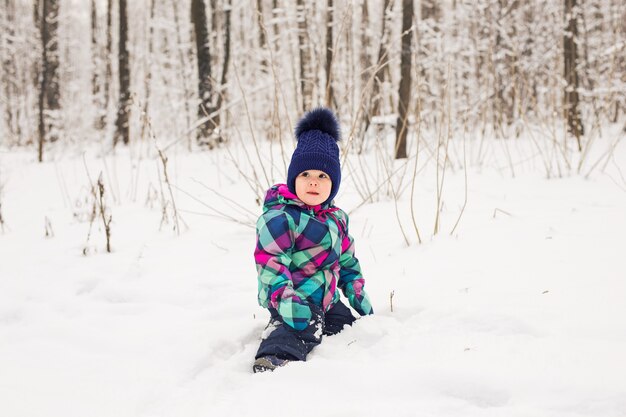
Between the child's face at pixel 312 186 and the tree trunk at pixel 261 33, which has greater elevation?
the tree trunk at pixel 261 33

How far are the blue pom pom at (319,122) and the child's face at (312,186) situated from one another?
181 millimetres

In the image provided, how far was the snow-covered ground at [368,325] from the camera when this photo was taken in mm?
1163

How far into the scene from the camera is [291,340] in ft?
4.59

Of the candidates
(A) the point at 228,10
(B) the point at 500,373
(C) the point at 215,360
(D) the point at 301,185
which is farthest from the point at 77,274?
(A) the point at 228,10

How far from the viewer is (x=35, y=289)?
2117mm

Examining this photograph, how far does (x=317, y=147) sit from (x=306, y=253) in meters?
0.37

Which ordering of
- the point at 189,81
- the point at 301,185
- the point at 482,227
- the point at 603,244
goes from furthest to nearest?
the point at 189,81 < the point at 482,227 < the point at 603,244 < the point at 301,185

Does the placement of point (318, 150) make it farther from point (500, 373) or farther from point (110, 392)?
point (110, 392)

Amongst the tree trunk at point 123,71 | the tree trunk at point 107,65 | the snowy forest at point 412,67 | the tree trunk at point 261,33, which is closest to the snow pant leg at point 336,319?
the tree trunk at point 261,33

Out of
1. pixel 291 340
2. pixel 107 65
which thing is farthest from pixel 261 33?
pixel 291 340

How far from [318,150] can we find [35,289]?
157 centimetres

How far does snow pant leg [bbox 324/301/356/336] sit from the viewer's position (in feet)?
5.31

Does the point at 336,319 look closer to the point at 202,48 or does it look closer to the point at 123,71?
the point at 202,48

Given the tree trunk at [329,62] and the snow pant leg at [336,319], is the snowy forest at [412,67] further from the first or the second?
the snow pant leg at [336,319]
